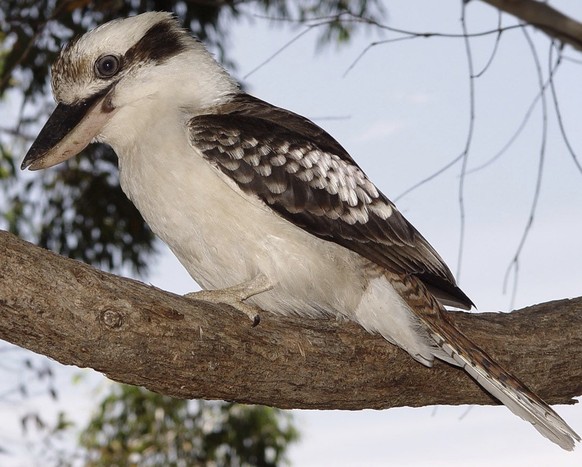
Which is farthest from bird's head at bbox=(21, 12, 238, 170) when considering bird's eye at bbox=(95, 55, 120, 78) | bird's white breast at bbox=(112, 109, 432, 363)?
bird's white breast at bbox=(112, 109, 432, 363)

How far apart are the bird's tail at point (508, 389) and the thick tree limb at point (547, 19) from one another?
91 centimetres

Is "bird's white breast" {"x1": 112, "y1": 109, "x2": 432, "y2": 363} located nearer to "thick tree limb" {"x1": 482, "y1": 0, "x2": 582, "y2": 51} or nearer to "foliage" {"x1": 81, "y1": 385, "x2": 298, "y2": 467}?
"thick tree limb" {"x1": 482, "y1": 0, "x2": 582, "y2": 51}

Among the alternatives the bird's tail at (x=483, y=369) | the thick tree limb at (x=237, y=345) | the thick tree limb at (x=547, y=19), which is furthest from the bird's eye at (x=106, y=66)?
the thick tree limb at (x=547, y=19)

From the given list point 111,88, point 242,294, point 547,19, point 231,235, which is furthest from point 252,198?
point 547,19

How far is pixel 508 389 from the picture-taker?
2.62m

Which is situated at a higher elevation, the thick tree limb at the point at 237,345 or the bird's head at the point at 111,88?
the bird's head at the point at 111,88

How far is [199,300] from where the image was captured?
261 cm

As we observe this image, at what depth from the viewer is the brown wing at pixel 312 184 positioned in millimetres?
2639

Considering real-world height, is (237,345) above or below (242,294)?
below

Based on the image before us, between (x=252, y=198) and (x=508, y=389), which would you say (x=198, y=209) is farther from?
(x=508, y=389)

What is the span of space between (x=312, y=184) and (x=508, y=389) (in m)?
0.77

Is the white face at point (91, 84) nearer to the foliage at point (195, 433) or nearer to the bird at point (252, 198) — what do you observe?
the bird at point (252, 198)

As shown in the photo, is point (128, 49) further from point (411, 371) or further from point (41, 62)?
point (41, 62)

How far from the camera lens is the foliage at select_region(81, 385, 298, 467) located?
6.75m
